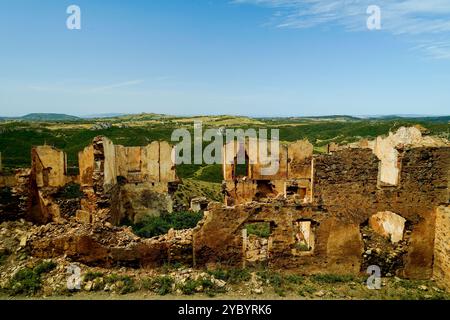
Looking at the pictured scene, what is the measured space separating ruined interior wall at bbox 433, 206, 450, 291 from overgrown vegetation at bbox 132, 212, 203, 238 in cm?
1002

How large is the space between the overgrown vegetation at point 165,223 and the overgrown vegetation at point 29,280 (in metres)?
5.53

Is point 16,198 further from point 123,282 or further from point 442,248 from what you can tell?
point 442,248

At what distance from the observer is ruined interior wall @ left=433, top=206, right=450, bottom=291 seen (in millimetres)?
10805

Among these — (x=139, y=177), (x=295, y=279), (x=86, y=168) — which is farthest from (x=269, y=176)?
(x=86, y=168)

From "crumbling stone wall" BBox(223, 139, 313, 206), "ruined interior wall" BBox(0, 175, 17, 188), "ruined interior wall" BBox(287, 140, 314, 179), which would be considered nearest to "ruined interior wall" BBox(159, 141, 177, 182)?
"crumbling stone wall" BBox(223, 139, 313, 206)

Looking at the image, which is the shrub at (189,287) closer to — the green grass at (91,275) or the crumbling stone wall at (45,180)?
the green grass at (91,275)

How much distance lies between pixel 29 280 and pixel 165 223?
7.75m

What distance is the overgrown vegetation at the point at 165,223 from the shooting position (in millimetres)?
16500

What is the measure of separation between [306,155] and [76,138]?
4879cm

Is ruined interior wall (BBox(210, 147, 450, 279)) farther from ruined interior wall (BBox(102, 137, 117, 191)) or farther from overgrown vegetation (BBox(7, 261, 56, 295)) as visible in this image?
ruined interior wall (BBox(102, 137, 117, 191))

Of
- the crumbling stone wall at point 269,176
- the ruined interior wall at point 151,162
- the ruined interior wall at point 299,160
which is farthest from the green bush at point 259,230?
the ruined interior wall at point 151,162

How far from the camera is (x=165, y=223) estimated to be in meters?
17.4
